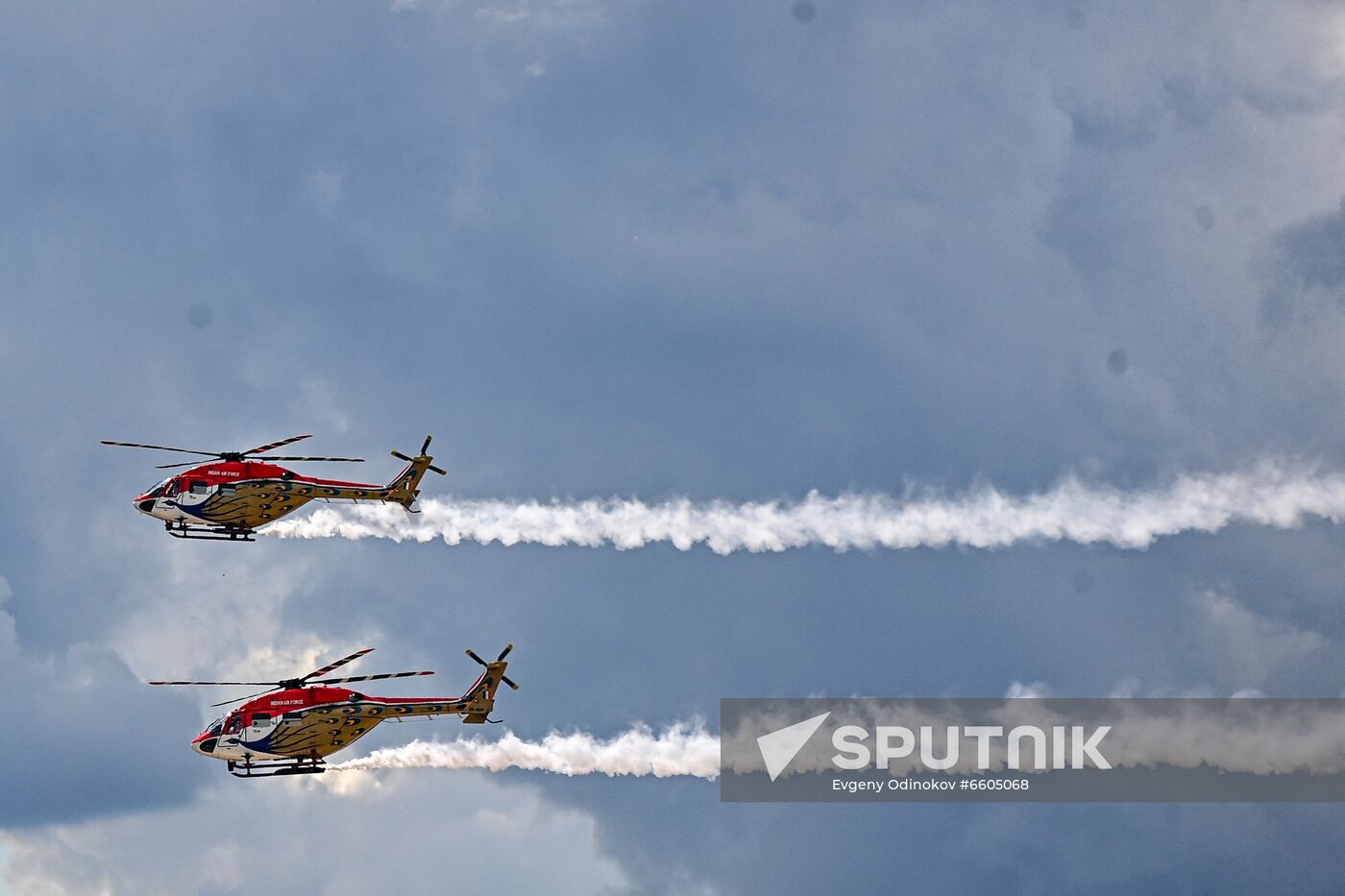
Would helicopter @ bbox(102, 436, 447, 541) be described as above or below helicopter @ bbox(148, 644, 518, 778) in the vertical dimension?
above

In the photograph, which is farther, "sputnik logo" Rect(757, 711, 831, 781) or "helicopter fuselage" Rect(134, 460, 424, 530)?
"helicopter fuselage" Rect(134, 460, 424, 530)

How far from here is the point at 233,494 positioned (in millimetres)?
91312

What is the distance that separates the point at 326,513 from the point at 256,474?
653cm

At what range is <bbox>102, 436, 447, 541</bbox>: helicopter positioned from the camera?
9131cm

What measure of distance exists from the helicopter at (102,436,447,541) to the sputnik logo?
75.4 feet

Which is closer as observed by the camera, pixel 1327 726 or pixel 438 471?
pixel 1327 726

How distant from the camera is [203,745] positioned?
3492 inches

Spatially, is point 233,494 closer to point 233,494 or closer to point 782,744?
point 233,494

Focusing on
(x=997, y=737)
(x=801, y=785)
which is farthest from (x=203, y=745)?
(x=997, y=737)

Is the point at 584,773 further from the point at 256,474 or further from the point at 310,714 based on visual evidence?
the point at 256,474

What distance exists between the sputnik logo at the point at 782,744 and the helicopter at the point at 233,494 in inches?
905

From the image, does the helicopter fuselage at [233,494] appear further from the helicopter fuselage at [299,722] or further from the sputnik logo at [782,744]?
the sputnik logo at [782,744]

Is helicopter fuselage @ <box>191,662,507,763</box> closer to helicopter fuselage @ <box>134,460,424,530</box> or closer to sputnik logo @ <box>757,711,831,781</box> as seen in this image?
helicopter fuselage @ <box>134,460,424,530</box>

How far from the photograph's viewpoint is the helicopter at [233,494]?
9131 cm
